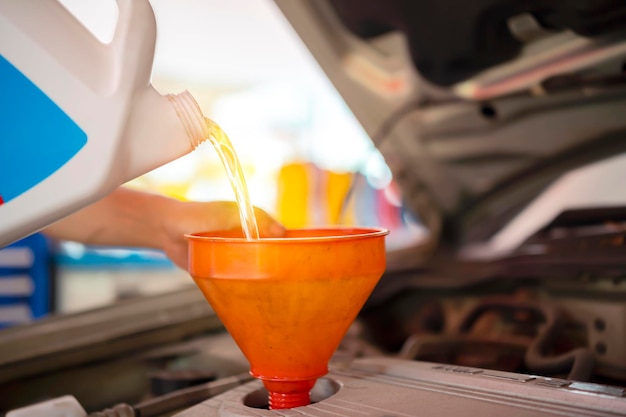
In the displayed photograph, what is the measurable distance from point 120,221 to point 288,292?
394 mm

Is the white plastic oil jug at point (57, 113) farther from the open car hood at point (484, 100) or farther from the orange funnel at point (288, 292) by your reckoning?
the open car hood at point (484, 100)

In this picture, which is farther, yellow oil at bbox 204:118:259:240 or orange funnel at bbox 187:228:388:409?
yellow oil at bbox 204:118:259:240

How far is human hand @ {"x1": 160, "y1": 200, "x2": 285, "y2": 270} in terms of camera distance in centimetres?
73

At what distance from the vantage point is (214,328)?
113 centimetres

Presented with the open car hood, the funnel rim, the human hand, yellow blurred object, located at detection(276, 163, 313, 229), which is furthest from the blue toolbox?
the funnel rim

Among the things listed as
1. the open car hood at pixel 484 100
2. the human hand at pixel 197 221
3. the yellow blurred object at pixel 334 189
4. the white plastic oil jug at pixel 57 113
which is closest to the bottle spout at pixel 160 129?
the white plastic oil jug at pixel 57 113

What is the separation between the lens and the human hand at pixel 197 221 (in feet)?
2.39

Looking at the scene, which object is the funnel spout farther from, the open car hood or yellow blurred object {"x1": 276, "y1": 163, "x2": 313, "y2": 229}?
yellow blurred object {"x1": 276, "y1": 163, "x2": 313, "y2": 229}

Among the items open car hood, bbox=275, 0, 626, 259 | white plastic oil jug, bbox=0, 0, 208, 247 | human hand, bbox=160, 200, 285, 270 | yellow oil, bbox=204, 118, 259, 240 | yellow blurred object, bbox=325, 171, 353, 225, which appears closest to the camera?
white plastic oil jug, bbox=0, 0, 208, 247

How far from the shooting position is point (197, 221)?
759mm

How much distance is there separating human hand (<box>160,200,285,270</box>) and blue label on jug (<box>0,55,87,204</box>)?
9.9 inches

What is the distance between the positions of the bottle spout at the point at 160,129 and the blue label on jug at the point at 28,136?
49mm

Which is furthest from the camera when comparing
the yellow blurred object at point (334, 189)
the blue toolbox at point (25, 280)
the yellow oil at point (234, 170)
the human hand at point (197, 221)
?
the yellow blurred object at point (334, 189)

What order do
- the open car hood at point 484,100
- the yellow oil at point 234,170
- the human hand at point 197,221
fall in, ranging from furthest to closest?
the open car hood at point 484,100
the human hand at point 197,221
the yellow oil at point 234,170
